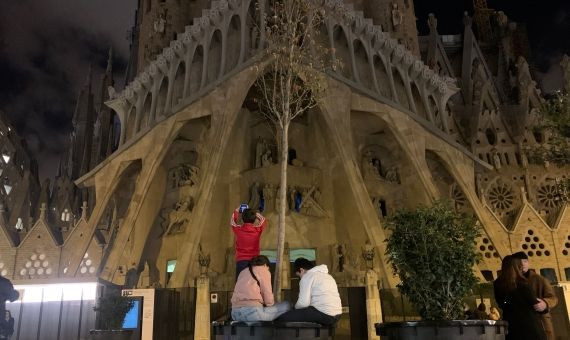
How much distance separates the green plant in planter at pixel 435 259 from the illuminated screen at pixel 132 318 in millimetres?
6485

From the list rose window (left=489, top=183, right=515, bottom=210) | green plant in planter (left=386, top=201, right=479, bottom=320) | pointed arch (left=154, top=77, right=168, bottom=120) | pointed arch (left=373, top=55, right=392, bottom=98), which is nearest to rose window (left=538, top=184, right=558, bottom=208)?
rose window (left=489, top=183, right=515, bottom=210)

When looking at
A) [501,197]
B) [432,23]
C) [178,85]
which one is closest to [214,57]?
[178,85]

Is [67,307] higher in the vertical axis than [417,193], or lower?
lower

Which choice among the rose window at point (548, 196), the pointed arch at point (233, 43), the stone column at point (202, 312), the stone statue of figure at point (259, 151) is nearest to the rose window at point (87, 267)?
the stone statue of figure at point (259, 151)

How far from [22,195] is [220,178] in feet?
60.6

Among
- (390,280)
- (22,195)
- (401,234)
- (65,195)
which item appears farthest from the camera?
(65,195)

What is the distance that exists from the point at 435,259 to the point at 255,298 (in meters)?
2.56

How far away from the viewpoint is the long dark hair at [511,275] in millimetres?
5535

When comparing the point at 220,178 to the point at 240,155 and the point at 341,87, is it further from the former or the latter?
the point at 341,87

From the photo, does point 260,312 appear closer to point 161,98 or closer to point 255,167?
point 255,167

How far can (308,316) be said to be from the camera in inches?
201

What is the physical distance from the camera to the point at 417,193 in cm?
2169

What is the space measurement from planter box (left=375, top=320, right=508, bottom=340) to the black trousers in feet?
3.41

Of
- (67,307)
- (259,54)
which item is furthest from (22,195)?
(67,307)
